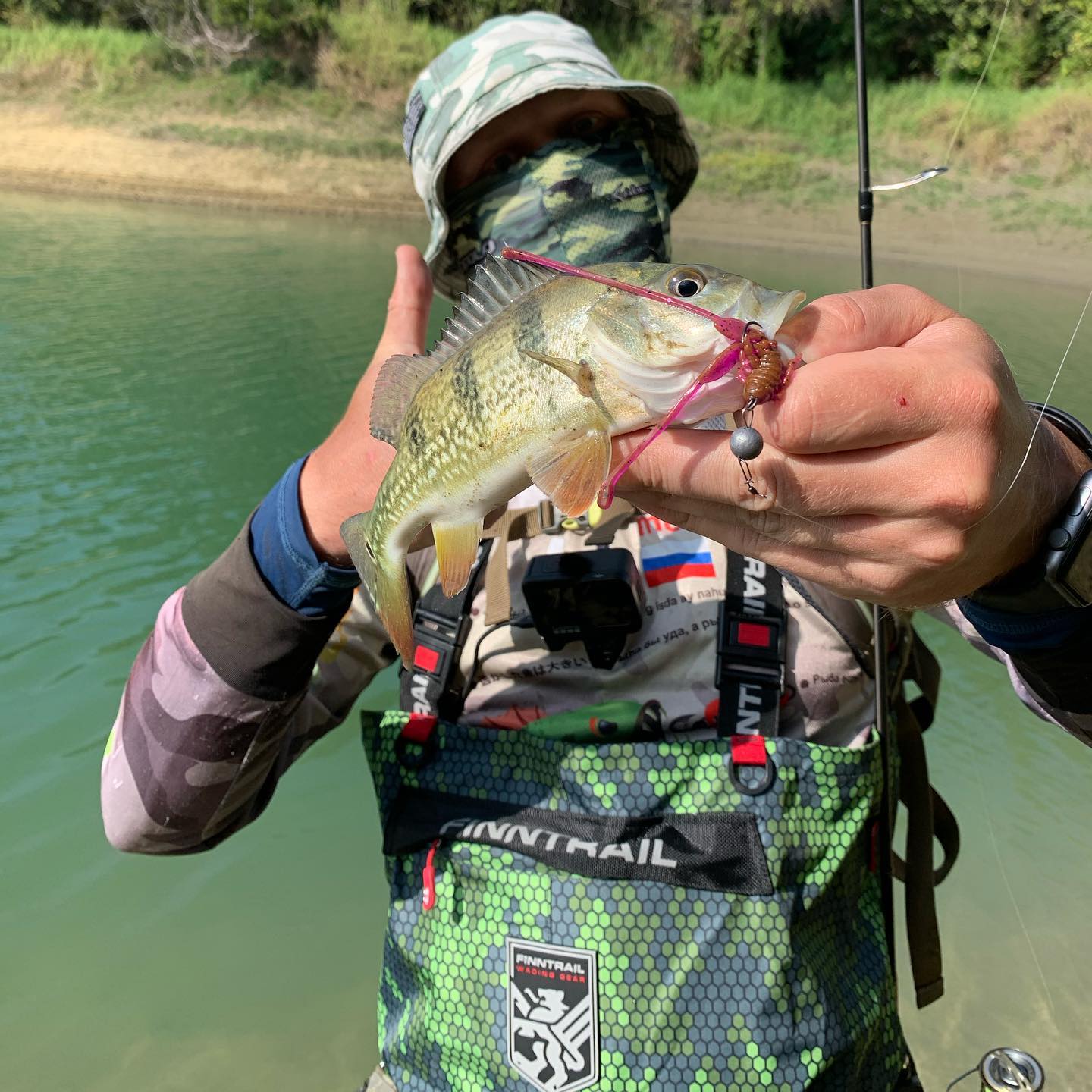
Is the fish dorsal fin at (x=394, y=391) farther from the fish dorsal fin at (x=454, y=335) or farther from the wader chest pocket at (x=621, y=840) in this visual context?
the wader chest pocket at (x=621, y=840)

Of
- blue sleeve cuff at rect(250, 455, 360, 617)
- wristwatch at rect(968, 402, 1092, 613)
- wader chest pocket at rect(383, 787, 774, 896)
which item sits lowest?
wader chest pocket at rect(383, 787, 774, 896)

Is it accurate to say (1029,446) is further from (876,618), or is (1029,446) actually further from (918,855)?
(918,855)

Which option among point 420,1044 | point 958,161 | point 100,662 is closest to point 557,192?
point 958,161

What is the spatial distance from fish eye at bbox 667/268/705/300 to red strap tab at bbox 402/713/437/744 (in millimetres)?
911

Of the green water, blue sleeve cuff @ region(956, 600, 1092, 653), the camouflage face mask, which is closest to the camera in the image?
blue sleeve cuff @ region(956, 600, 1092, 653)

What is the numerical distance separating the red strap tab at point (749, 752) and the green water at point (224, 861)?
0.68 metres

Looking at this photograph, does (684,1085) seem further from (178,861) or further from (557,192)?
(178,861)

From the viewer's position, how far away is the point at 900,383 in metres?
0.95

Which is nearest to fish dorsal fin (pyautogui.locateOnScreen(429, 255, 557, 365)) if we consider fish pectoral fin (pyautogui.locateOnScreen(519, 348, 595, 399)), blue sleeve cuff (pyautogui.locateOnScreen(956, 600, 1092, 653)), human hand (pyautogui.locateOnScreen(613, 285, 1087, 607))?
fish pectoral fin (pyautogui.locateOnScreen(519, 348, 595, 399))

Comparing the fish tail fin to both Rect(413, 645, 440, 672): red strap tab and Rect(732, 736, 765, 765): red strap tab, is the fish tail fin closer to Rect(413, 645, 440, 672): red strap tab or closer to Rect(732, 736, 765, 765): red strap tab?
Rect(413, 645, 440, 672): red strap tab

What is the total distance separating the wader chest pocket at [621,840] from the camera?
143 centimetres

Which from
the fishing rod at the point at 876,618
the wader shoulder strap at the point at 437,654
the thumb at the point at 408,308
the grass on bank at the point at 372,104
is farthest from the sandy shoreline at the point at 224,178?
the wader shoulder strap at the point at 437,654

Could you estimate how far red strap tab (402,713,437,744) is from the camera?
64.4 inches

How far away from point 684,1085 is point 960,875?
215 centimetres
